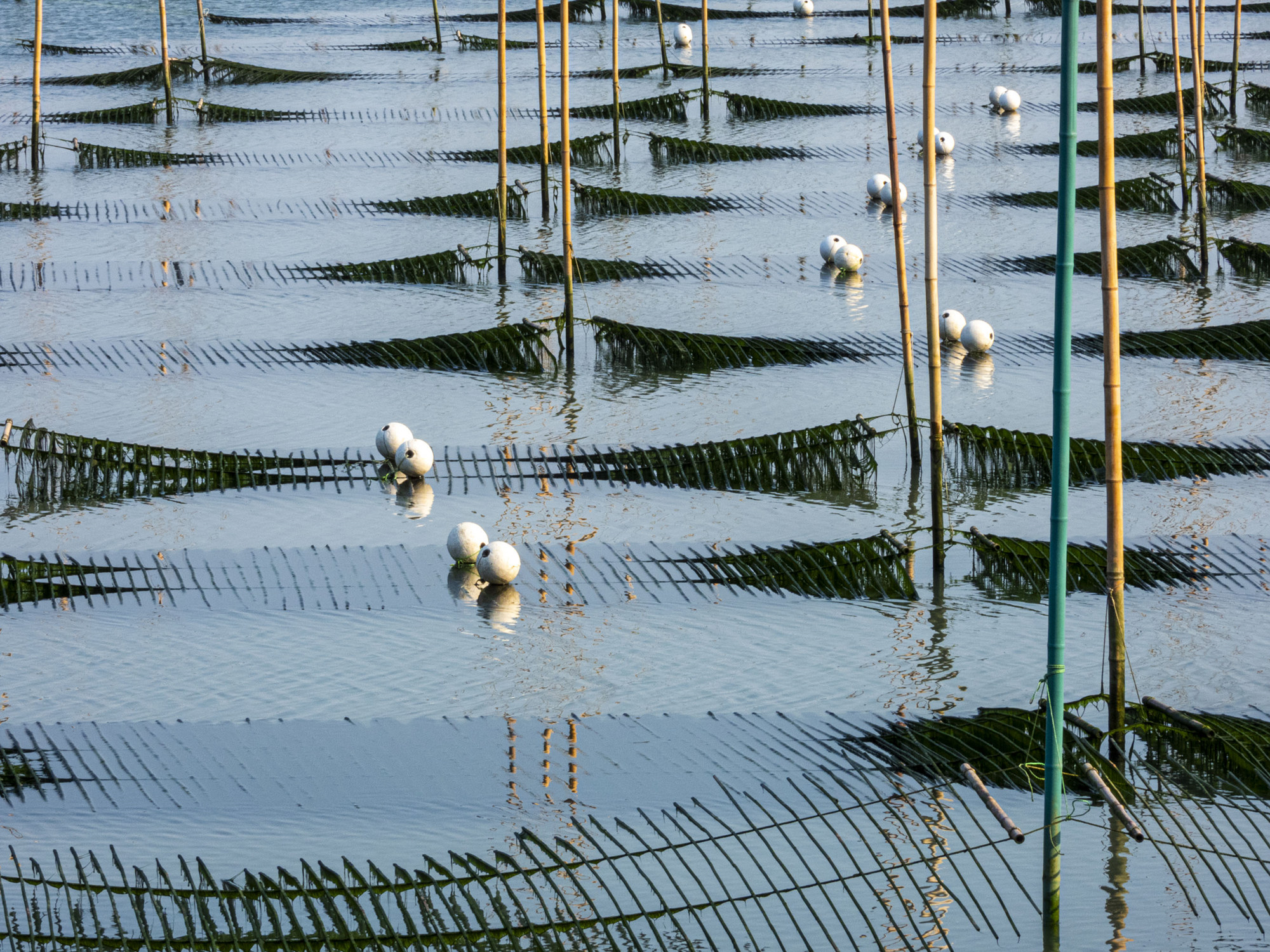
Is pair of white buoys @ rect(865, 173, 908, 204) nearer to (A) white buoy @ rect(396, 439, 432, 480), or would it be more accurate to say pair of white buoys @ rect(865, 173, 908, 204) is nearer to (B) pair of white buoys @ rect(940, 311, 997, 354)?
(B) pair of white buoys @ rect(940, 311, 997, 354)

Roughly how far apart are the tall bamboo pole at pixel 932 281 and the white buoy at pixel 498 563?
268cm

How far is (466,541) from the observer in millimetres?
11766

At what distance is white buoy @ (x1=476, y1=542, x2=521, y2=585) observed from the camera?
11375 millimetres

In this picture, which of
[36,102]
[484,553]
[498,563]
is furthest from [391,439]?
[36,102]

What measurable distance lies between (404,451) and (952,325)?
6078mm

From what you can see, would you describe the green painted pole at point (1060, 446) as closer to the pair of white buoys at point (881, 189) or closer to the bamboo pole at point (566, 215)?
the bamboo pole at point (566, 215)

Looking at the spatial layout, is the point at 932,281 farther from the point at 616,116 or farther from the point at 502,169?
the point at 616,116

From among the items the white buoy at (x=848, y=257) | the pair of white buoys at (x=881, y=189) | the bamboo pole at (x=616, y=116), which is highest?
the bamboo pole at (x=616, y=116)

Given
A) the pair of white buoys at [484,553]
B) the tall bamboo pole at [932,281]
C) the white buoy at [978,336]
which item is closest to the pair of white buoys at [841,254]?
the white buoy at [978,336]

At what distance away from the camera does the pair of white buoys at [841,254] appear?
20031 mm

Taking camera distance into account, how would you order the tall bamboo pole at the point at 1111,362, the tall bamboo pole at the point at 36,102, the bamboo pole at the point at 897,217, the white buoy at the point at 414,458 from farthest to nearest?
1. the tall bamboo pole at the point at 36,102
2. the white buoy at the point at 414,458
3. the bamboo pole at the point at 897,217
4. the tall bamboo pole at the point at 1111,362

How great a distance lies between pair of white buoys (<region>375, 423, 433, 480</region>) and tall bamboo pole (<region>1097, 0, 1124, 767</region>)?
6.73m

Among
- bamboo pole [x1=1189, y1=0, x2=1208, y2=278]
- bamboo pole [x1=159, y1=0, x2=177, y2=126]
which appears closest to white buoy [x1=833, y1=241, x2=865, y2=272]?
bamboo pole [x1=1189, y1=0, x2=1208, y2=278]

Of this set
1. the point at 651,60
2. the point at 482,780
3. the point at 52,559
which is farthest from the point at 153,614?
the point at 651,60
